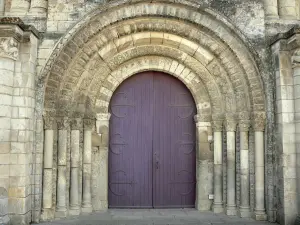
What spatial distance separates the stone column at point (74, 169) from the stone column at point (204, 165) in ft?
7.09

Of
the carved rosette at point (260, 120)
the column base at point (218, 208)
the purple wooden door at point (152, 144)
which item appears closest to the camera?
the carved rosette at point (260, 120)

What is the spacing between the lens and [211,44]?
5.97 meters

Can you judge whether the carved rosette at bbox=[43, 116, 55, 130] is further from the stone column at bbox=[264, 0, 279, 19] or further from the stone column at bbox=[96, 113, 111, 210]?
the stone column at bbox=[264, 0, 279, 19]

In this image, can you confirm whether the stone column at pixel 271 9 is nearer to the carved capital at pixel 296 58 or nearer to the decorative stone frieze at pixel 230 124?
the carved capital at pixel 296 58

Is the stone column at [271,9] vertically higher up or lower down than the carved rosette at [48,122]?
higher up

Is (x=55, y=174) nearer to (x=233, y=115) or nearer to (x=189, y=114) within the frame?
(x=189, y=114)

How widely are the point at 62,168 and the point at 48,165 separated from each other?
25cm

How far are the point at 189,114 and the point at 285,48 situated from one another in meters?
2.07

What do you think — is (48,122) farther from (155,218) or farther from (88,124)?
(155,218)

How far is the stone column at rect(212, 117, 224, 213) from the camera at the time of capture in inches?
241

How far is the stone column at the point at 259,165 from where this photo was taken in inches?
222

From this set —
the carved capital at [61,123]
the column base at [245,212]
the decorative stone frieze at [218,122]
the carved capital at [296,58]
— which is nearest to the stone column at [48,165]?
the carved capital at [61,123]

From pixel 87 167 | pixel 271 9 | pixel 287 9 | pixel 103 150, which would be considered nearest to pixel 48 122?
pixel 87 167

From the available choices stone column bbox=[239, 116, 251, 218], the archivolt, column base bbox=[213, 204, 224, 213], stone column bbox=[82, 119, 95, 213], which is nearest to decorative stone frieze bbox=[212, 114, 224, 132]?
the archivolt
